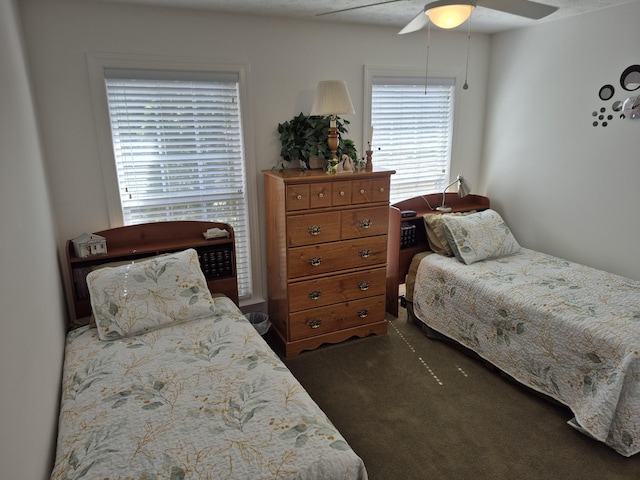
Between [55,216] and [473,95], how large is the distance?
3.56 meters

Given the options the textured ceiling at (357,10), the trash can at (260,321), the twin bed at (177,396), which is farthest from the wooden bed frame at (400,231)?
the twin bed at (177,396)

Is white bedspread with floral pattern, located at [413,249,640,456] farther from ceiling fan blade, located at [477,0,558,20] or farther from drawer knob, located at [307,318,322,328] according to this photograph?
ceiling fan blade, located at [477,0,558,20]

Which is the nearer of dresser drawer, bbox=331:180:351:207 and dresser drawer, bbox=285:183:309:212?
dresser drawer, bbox=285:183:309:212

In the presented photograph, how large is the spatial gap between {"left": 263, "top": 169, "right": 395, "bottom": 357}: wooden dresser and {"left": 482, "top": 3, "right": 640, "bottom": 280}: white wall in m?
1.48

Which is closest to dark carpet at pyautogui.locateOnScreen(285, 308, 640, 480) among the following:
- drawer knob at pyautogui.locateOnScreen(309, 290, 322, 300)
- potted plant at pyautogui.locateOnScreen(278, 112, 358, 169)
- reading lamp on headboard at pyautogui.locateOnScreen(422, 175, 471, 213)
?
drawer knob at pyautogui.locateOnScreen(309, 290, 322, 300)

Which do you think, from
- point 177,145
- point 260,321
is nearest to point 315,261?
point 260,321

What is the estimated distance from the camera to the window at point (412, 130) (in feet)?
11.9

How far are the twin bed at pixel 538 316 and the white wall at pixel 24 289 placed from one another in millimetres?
2519

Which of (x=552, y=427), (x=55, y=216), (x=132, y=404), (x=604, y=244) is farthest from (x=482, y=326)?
(x=55, y=216)

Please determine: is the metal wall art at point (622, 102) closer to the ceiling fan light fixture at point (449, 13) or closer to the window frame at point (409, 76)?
the window frame at point (409, 76)

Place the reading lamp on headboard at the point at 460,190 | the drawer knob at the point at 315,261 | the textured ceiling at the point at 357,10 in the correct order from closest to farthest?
the textured ceiling at the point at 357,10 → the drawer knob at the point at 315,261 → the reading lamp on headboard at the point at 460,190

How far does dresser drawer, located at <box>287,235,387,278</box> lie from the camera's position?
297 cm

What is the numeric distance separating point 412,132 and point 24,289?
3.16 metres

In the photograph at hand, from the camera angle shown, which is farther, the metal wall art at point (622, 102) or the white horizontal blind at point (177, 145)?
the metal wall art at point (622, 102)
